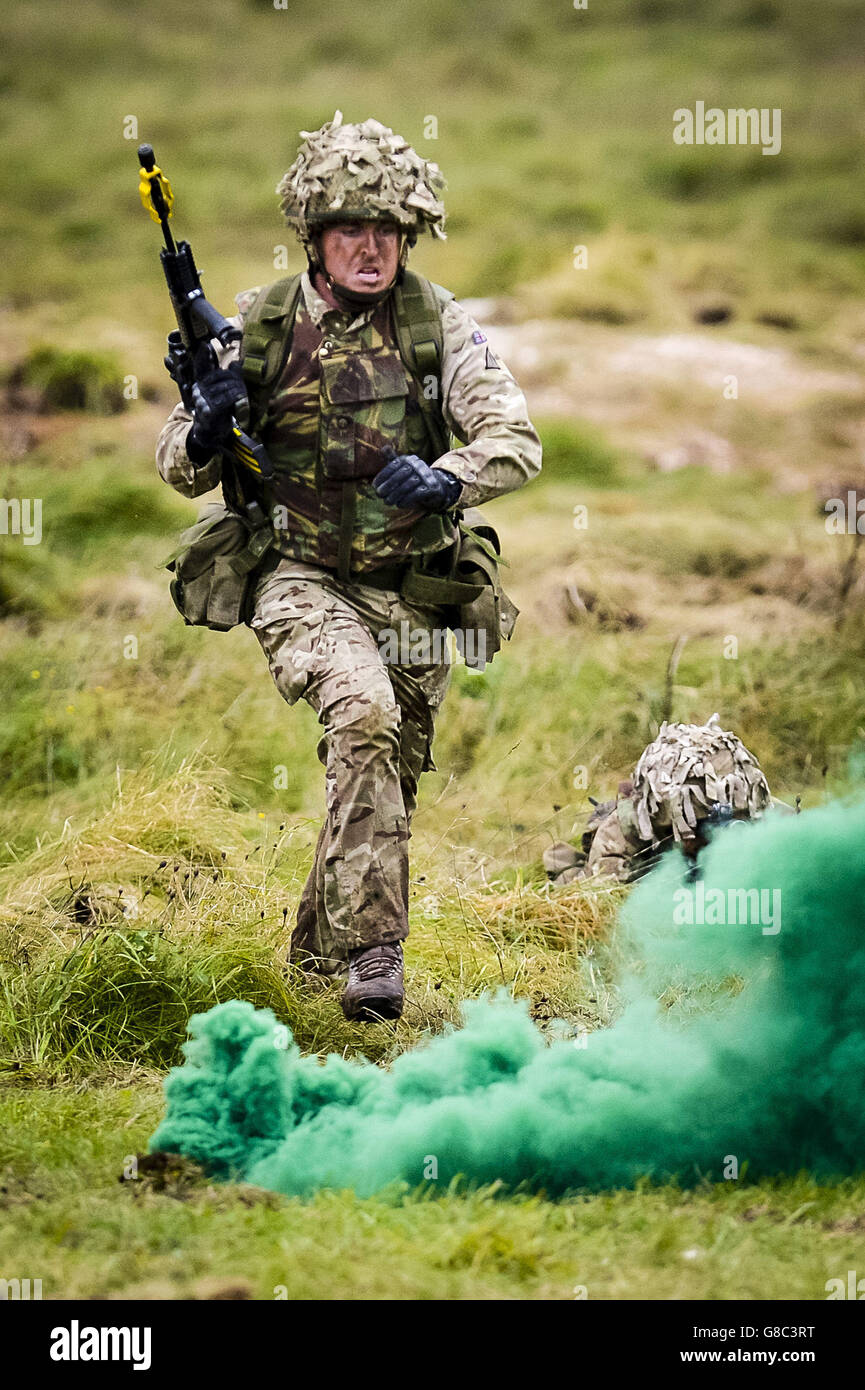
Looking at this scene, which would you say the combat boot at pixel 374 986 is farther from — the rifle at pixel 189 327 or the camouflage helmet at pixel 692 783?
the camouflage helmet at pixel 692 783

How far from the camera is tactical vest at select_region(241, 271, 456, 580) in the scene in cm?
517

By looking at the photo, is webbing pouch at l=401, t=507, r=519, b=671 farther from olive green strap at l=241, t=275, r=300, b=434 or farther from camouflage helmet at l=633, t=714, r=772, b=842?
camouflage helmet at l=633, t=714, r=772, b=842

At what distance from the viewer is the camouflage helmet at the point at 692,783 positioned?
20.5 ft

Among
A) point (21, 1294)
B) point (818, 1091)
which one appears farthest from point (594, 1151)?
point (21, 1294)

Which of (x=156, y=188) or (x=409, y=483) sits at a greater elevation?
(x=156, y=188)

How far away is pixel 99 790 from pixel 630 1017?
13.1 feet

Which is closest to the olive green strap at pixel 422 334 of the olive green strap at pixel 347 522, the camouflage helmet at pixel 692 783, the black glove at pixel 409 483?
the olive green strap at pixel 347 522

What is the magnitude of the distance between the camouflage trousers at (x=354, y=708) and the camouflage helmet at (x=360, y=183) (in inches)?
40.9

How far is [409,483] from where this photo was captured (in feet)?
15.9

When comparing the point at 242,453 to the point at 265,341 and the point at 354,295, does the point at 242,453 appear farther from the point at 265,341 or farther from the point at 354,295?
the point at 354,295

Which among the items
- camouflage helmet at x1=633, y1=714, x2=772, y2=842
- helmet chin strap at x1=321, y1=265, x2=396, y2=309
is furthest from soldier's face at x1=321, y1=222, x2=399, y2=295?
camouflage helmet at x1=633, y1=714, x2=772, y2=842

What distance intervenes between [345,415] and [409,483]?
0.44 m

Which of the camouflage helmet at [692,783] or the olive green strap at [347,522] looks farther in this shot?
the camouflage helmet at [692,783]

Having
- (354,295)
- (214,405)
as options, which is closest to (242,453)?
(214,405)
